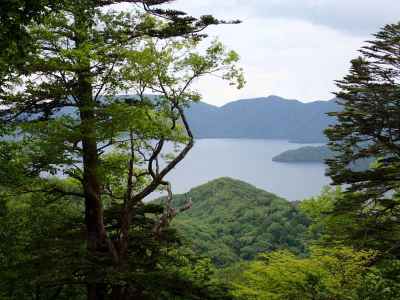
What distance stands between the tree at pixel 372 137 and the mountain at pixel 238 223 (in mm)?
42187

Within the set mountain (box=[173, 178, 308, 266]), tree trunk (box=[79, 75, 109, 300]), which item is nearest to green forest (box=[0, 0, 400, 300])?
tree trunk (box=[79, 75, 109, 300])

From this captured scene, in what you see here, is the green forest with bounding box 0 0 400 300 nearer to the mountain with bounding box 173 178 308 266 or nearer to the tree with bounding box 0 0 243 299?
the tree with bounding box 0 0 243 299

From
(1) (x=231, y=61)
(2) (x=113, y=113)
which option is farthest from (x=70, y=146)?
(1) (x=231, y=61)

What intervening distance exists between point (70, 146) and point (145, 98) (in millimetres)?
2288

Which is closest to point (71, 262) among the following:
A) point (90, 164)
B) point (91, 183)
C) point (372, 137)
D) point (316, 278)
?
point (91, 183)

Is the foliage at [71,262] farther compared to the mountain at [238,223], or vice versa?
the mountain at [238,223]

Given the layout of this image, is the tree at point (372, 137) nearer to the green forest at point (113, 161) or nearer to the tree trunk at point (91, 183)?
the green forest at point (113, 161)

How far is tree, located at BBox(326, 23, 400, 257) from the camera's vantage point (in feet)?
50.0

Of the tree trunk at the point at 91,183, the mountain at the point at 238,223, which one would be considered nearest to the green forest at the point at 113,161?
the tree trunk at the point at 91,183

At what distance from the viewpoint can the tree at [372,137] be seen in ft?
50.0

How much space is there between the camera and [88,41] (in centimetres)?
1024

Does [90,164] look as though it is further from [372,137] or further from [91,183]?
[372,137]

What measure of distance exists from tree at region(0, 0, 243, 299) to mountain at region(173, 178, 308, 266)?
46.3 m

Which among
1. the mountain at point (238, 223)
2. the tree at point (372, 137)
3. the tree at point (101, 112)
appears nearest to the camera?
the tree at point (101, 112)
